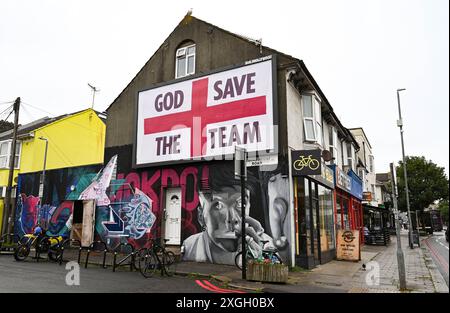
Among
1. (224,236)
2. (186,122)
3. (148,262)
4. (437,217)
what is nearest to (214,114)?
(186,122)

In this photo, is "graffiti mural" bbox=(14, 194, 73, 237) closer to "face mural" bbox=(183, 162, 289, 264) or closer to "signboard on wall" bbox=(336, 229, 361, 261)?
"face mural" bbox=(183, 162, 289, 264)

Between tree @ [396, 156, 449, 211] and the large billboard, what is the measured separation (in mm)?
37336

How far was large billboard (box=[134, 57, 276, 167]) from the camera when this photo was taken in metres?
12.9

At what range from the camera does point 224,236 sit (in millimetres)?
12852

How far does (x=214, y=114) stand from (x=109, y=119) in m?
6.69

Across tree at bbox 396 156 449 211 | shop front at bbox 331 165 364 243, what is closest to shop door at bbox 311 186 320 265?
shop front at bbox 331 165 364 243

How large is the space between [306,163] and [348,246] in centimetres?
524

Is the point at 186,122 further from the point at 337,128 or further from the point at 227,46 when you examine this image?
the point at 337,128

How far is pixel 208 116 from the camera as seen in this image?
46.3ft

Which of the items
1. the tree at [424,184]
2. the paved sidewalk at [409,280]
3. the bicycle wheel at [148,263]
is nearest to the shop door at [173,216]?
the bicycle wheel at [148,263]

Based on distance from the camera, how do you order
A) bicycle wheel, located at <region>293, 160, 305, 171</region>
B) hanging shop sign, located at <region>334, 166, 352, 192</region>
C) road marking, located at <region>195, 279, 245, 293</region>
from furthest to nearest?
1. hanging shop sign, located at <region>334, 166, 352, 192</region>
2. bicycle wheel, located at <region>293, 160, 305, 171</region>
3. road marking, located at <region>195, 279, 245, 293</region>

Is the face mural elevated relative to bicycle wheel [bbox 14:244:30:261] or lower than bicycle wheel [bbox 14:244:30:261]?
elevated

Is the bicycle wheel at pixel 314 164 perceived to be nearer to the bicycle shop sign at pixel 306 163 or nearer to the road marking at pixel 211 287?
the bicycle shop sign at pixel 306 163

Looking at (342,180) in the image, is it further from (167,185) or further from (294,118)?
(167,185)
